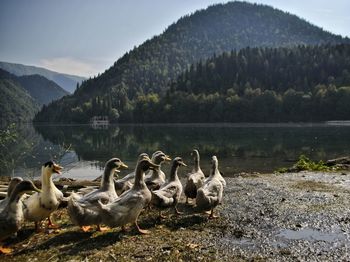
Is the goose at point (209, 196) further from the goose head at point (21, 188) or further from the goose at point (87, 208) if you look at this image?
the goose head at point (21, 188)

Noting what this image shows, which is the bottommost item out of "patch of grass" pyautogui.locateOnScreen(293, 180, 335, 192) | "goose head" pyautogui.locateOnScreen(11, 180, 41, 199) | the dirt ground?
"patch of grass" pyautogui.locateOnScreen(293, 180, 335, 192)

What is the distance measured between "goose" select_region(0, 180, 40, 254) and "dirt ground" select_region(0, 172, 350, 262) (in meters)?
0.58

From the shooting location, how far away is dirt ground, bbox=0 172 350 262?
9.15 meters

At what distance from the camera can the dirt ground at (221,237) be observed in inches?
360

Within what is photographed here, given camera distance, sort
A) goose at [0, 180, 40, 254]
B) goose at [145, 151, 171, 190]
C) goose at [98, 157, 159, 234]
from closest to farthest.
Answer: goose at [0, 180, 40, 254]
goose at [98, 157, 159, 234]
goose at [145, 151, 171, 190]

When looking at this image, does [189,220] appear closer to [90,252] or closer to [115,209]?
[115,209]

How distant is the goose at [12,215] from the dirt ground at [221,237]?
575mm

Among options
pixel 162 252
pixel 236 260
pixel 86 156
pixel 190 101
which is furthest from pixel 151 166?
pixel 190 101

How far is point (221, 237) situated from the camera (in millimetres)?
10461

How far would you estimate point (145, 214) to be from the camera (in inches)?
506

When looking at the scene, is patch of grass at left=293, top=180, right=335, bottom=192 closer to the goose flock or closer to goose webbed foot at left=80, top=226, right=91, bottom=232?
the goose flock

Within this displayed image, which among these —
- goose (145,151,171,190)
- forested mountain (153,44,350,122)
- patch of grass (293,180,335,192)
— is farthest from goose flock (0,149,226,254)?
forested mountain (153,44,350,122)

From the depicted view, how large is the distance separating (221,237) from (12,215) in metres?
5.63

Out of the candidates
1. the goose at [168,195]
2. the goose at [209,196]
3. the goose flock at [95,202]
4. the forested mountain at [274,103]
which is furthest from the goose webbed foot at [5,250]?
the forested mountain at [274,103]
